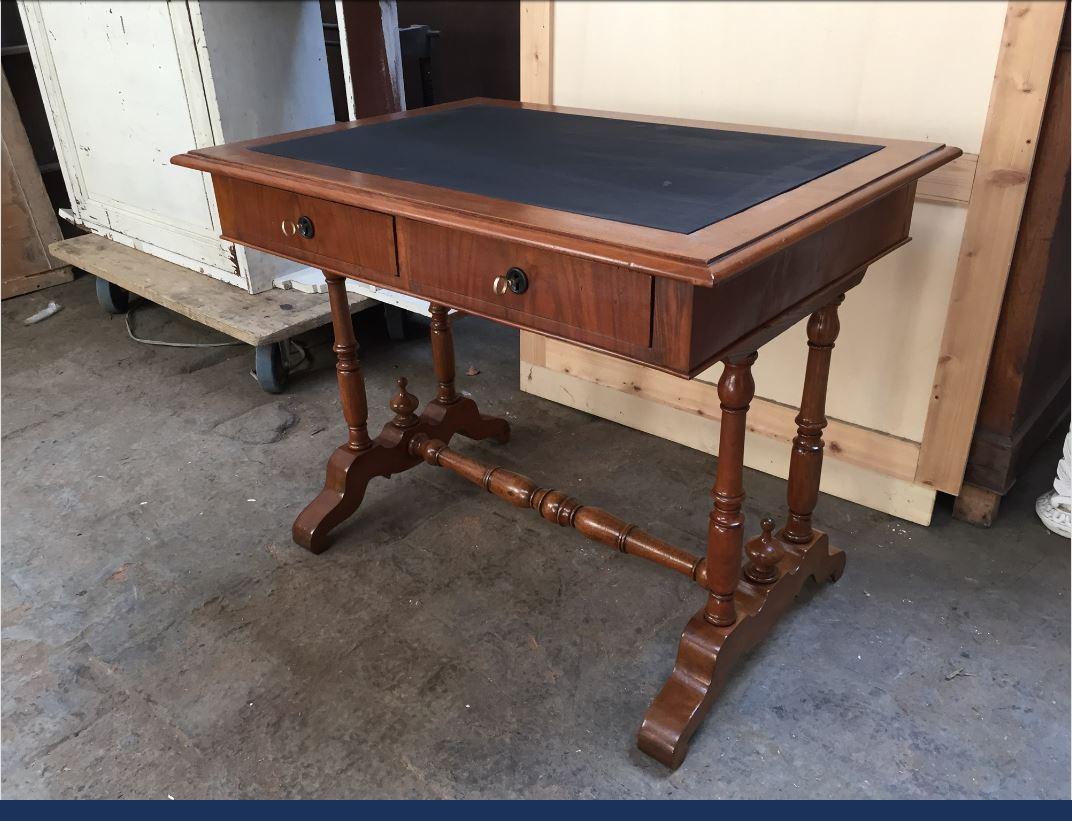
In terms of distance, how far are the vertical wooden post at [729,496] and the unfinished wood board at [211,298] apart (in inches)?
67.4

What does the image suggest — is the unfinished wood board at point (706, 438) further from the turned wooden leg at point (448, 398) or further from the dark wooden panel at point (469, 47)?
the dark wooden panel at point (469, 47)

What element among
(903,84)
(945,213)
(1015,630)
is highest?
(903,84)

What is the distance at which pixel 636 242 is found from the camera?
1168 mm

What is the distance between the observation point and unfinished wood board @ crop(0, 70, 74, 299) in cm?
367

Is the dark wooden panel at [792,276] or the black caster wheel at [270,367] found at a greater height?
the dark wooden panel at [792,276]

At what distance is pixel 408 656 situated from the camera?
5.94 feet

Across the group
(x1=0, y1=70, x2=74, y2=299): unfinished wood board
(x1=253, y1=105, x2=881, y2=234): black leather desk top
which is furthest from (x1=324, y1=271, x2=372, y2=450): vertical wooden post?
(x1=0, y1=70, x2=74, y2=299): unfinished wood board

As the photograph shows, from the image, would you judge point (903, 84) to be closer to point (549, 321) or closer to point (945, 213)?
point (945, 213)

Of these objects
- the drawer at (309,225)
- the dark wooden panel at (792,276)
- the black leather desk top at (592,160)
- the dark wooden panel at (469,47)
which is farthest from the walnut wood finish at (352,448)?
the dark wooden panel at (469,47)

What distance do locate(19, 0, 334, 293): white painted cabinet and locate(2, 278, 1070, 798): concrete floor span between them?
2.96 ft

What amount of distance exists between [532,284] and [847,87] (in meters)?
1.03

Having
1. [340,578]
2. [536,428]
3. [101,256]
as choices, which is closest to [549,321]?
[340,578]

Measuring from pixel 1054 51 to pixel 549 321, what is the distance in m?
1.14

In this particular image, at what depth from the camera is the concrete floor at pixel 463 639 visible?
156 cm
